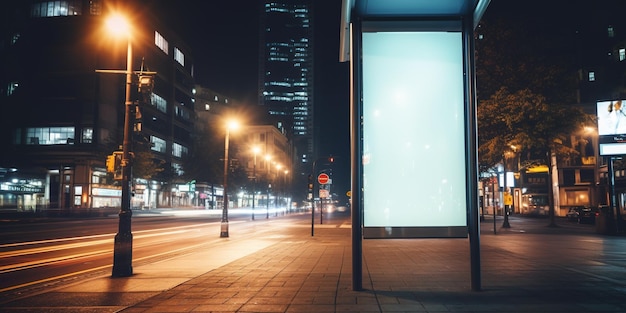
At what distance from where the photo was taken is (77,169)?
188 ft

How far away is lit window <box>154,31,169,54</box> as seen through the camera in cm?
7375

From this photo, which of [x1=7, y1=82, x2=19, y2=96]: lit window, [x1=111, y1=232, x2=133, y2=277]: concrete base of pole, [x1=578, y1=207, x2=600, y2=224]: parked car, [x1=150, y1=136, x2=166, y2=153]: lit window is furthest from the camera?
[x1=150, y1=136, x2=166, y2=153]: lit window

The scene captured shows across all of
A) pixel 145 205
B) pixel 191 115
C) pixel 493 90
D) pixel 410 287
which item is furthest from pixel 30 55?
pixel 410 287

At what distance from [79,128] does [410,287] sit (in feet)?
192

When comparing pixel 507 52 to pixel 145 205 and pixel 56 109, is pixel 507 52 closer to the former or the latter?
pixel 56 109

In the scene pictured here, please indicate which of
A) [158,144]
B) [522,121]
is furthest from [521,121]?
[158,144]

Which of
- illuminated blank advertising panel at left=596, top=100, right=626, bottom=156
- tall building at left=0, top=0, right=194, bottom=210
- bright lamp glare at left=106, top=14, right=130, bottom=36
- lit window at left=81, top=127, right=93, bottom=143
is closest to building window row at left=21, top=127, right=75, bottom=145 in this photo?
tall building at left=0, top=0, right=194, bottom=210

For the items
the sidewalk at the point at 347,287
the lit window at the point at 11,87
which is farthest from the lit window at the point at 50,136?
the sidewalk at the point at 347,287

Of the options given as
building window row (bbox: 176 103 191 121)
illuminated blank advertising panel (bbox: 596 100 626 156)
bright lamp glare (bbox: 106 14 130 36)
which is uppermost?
building window row (bbox: 176 103 191 121)

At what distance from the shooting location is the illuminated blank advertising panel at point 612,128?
73.2 feet

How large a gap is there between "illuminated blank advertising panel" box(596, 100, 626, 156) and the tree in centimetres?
352

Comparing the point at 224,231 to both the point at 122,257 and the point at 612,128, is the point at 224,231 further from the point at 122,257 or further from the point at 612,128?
the point at 612,128

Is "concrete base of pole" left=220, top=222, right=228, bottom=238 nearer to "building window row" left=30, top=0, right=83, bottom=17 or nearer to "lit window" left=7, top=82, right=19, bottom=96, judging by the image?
"building window row" left=30, top=0, right=83, bottom=17

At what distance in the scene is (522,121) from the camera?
2694 cm
